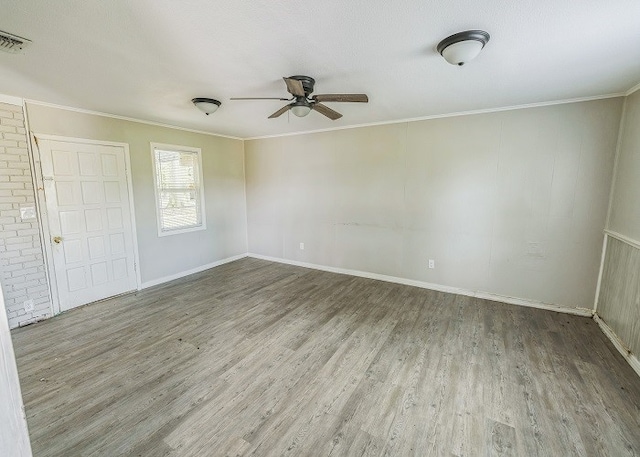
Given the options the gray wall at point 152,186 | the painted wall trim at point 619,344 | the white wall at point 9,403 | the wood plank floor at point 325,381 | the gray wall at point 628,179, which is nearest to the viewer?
the white wall at point 9,403

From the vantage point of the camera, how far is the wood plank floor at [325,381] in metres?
1.79

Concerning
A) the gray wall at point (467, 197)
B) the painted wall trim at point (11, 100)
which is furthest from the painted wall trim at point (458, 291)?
the painted wall trim at point (11, 100)

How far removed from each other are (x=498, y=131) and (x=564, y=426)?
3231 mm

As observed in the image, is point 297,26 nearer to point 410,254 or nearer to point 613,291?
point 410,254

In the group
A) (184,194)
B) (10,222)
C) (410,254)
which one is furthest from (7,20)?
(410,254)

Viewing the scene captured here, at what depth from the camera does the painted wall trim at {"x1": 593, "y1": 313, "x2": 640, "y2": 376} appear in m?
2.42

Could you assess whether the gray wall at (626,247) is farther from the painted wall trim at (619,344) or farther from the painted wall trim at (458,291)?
the painted wall trim at (458,291)

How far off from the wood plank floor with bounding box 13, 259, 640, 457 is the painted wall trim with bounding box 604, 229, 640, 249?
103 centimetres

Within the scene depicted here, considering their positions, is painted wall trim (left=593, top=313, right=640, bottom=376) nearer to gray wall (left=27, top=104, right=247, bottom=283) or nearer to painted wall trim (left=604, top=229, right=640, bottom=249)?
painted wall trim (left=604, top=229, right=640, bottom=249)

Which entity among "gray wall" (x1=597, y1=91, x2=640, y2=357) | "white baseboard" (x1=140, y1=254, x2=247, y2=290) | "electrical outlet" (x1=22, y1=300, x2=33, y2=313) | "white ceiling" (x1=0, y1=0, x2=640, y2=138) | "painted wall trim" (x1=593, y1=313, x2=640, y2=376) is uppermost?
"white ceiling" (x1=0, y1=0, x2=640, y2=138)

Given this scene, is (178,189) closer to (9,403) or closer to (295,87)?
(295,87)

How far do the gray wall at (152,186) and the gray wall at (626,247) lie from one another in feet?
19.2

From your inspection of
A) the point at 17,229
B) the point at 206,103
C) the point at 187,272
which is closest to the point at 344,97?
the point at 206,103

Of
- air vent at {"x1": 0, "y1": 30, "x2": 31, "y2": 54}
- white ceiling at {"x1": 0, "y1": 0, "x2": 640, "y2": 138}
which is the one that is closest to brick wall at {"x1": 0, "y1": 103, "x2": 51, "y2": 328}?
white ceiling at {"x1": 0, "y1": 0, "x2": 640, "y2": 138}
